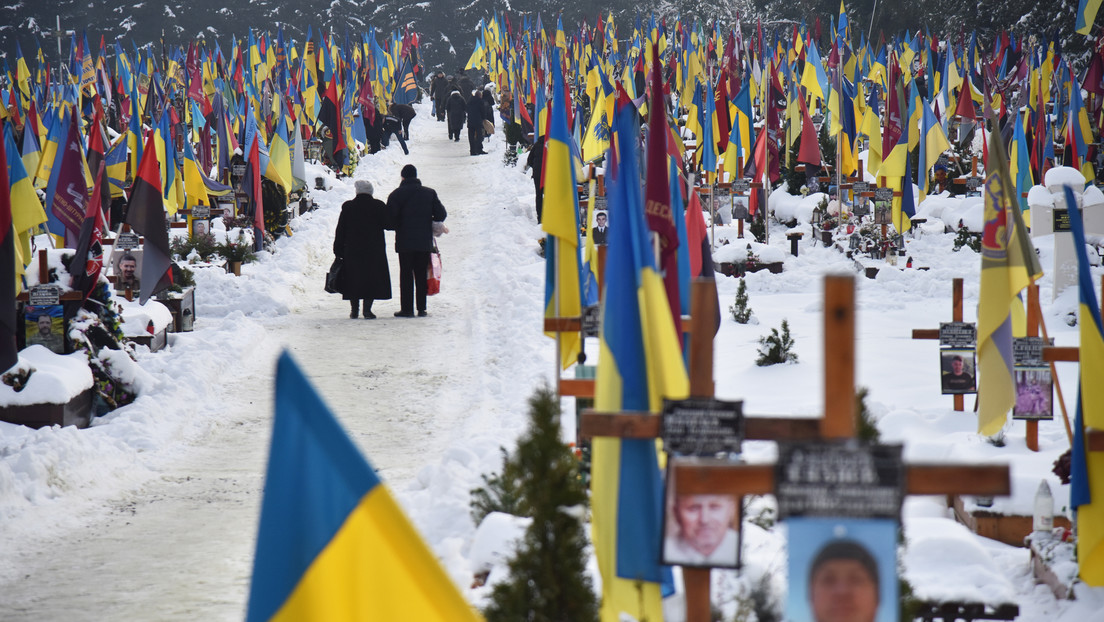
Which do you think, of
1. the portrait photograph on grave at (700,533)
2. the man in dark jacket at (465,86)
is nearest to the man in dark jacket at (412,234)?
the portrait photograph on grave at (700,533)

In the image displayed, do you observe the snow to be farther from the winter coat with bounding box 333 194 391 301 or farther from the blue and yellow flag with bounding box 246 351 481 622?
the blue and yellow flag with bounding box 246 351 481 622

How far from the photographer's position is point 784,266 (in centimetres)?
1534

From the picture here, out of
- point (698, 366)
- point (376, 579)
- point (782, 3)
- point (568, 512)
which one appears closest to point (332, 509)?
point (376, 579)

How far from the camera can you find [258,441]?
28.7 feet

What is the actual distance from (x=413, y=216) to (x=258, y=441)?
490 centimetres

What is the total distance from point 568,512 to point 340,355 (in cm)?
826

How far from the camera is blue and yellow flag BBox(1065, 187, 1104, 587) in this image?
13.4ft

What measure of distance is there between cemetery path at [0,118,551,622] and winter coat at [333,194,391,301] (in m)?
0.35

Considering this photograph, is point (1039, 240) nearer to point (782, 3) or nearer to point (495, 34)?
point (495, 34)

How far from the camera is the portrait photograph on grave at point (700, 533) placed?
3367 mm

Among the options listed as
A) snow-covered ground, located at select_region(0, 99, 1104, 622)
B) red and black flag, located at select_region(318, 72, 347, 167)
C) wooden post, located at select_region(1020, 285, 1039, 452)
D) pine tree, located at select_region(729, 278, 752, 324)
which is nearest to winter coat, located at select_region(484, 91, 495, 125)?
red and black flag, located at select_region(318, 72, 347, 167)

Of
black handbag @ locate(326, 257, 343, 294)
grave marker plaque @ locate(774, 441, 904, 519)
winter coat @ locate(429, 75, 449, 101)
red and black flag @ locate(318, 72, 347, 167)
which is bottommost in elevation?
grave marker plaque @ locate(774, 441, 904, 519)

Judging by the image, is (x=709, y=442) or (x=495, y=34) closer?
(x=709, y=442)

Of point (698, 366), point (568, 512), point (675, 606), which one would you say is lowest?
point (675, 606)
